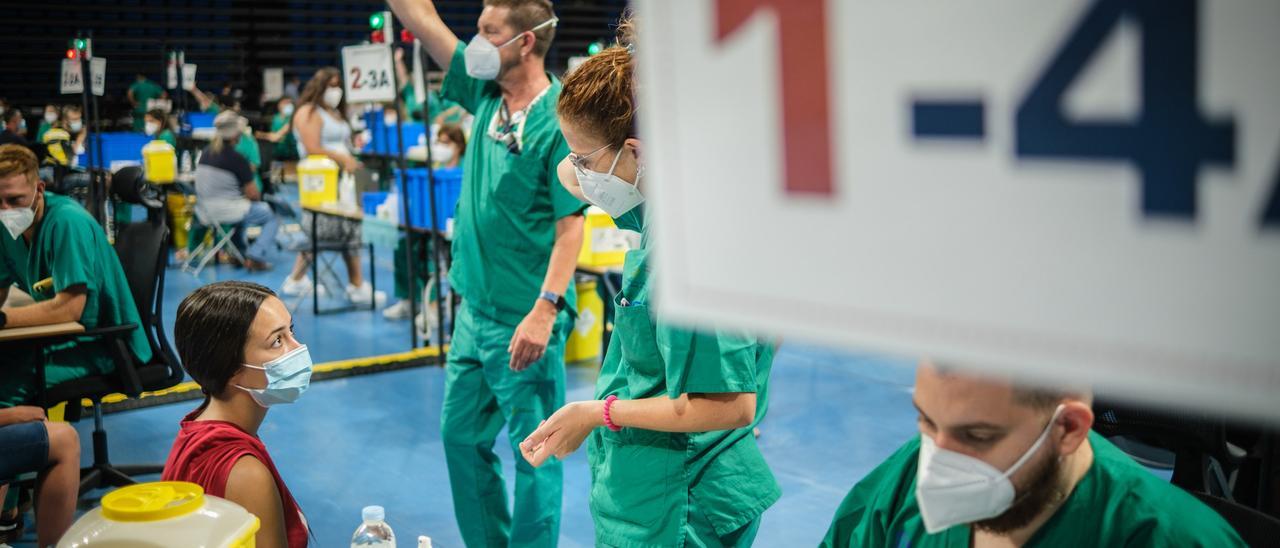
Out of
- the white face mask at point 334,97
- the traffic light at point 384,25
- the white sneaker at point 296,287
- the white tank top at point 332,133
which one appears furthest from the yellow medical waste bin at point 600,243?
the white face mask at point 334,97

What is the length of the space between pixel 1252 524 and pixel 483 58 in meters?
2.50

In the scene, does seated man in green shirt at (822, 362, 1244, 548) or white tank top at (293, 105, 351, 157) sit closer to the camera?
seated man in green shirt at (822, 362, 1244, 548)

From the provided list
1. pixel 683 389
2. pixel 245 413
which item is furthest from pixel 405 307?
pixel 683 389

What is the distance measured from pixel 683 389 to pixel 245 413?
1145 mm

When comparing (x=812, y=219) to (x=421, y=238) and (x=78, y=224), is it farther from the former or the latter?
(x=421, y=238)

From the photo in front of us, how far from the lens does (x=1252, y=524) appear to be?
1.84 meters

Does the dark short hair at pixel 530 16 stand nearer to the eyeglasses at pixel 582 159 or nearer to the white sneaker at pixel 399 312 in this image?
the eyeglasses at pixel 582 159

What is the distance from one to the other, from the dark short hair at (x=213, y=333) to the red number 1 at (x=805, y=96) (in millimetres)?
2148

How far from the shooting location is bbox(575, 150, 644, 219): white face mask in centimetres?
234

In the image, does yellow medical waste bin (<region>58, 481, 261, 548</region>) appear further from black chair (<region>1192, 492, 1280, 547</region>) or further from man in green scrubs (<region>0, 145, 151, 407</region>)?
man in green scrubs (<region>0, 145, 151, 407</region>)

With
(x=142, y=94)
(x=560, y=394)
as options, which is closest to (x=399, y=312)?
(x=560, y=394)

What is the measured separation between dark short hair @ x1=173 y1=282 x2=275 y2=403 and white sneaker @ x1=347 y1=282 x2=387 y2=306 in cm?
612

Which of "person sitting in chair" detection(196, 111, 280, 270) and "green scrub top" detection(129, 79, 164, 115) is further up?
"green scrub top" detection(129, 79, 164, 115)

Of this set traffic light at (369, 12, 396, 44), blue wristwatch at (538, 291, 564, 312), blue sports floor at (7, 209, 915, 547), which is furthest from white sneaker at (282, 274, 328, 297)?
blue wristwatch at (538, 291, 564, 312)
